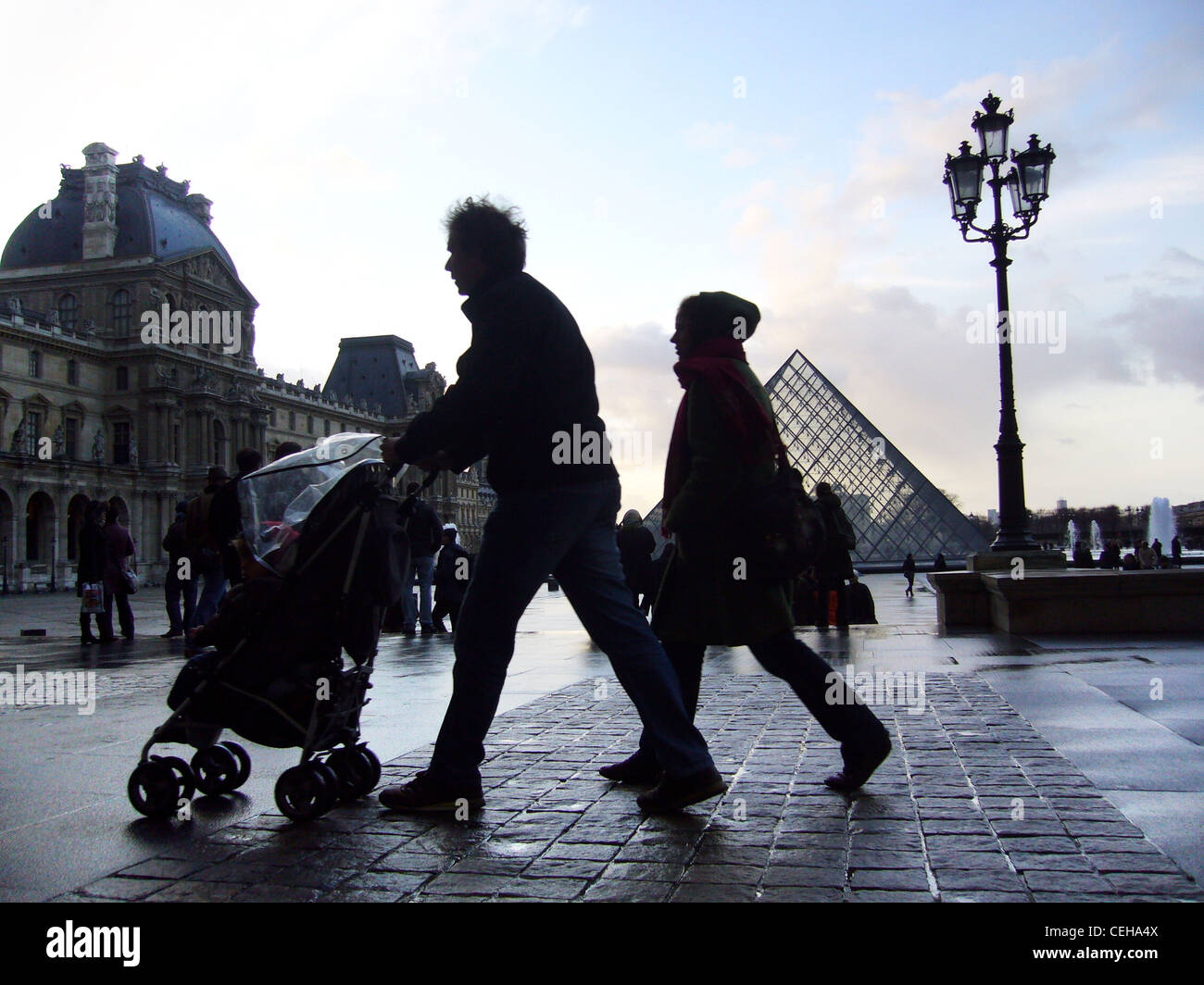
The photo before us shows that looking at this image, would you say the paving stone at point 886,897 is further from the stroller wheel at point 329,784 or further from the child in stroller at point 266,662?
the child in stroller at point 266,662

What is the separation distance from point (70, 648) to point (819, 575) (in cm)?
838

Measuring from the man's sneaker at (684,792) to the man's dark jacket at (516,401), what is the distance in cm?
102

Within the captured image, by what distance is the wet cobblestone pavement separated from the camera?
2586 mm

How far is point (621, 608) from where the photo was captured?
3607 mm

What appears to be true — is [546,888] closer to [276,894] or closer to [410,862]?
[410,862]

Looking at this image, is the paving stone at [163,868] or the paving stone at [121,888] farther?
the paving stone at [163,868]

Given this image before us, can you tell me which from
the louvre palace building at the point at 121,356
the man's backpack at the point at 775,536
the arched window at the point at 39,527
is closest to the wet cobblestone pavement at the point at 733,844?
the man's backpack at the point at 775,536

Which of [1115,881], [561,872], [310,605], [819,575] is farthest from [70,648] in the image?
[1115,881]

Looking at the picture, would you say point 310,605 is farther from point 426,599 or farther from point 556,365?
point 426,599

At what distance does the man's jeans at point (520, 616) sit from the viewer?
349 cm

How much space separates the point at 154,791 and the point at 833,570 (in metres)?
8.83

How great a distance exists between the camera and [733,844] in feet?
9.91

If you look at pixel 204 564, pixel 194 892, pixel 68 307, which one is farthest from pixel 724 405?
pixel 68 307

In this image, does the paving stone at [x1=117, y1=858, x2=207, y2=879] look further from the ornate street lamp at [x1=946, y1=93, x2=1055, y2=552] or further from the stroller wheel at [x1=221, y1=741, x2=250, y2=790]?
the ornate street lamp at [x1=946, y1=93, x2=1055, y2=552]
